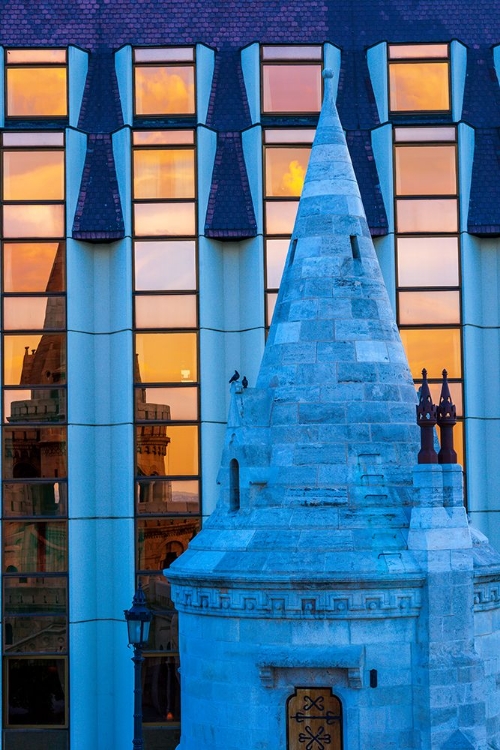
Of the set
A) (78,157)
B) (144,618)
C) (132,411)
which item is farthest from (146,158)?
(144,618)

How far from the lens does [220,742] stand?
16.7 metres

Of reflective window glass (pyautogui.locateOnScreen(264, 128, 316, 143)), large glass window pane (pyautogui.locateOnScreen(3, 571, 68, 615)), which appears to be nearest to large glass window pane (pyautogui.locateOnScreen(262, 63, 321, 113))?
reflective window glass (pyautogui.locateOnScreen(264, 128, 316, 143))

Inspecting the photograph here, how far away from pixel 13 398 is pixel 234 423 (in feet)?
58.6

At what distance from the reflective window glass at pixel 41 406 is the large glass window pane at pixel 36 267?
9.11 ft

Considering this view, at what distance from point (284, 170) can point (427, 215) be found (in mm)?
4036

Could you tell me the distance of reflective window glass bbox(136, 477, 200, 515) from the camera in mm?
34094

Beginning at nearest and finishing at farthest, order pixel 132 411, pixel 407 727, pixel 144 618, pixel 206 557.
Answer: pixel 407 727 < pixel 206 557 < pixel 144 618 < pixel 132 411

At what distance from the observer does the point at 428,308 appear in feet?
113

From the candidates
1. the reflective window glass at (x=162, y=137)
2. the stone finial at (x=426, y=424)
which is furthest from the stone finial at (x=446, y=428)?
the reflective window glass at (x=162, y=137)

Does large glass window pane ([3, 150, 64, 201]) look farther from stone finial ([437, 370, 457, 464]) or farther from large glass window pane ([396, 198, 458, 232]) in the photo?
stone finial ([437, 370, 457, 464])

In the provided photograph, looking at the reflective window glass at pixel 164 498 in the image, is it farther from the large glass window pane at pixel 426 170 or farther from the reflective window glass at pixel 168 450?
the large glass window pane at pixel 426 170

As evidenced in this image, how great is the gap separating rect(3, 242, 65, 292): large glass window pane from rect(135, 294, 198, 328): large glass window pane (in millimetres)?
2247

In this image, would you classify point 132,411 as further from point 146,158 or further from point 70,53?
point 70,53

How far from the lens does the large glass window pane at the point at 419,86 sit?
34.8 m
